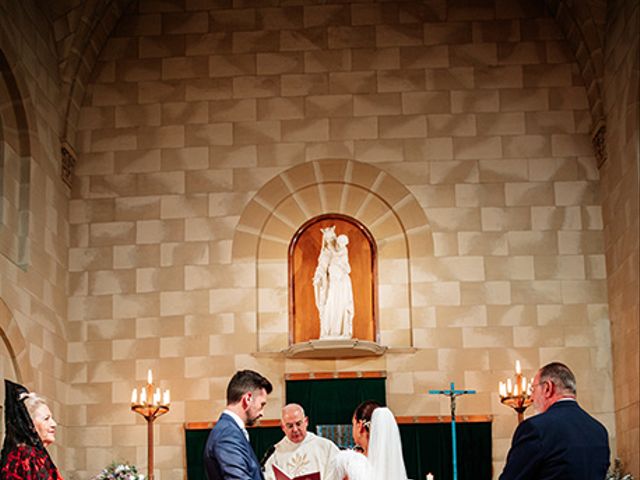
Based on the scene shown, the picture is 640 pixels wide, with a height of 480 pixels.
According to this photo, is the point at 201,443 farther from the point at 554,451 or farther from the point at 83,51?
the point at 554,451

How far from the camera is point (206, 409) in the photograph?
595 inches

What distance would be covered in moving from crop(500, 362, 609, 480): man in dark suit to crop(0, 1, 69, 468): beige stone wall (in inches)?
331

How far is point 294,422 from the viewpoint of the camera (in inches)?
429

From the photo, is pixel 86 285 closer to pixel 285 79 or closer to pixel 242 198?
pixel 242 198

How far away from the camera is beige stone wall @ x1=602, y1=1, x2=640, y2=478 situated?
13977 mm

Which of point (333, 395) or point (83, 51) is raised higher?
point (83, 51)

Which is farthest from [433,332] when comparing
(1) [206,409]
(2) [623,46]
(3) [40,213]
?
(3) [40,213]

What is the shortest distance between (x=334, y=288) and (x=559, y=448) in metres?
9.34

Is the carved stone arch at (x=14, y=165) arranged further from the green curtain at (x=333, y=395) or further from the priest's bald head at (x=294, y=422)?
the priest's bald head at (x=294, y=422)

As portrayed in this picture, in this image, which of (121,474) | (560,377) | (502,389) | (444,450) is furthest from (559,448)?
(121,474)

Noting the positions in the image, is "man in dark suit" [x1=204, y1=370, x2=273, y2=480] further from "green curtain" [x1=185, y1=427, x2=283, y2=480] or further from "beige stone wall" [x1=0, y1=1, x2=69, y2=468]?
"green curtain" [x1=185, y1=427, x2=283, y2=480]

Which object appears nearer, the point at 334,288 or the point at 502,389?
the point at 502,389

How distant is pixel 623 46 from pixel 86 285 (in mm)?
7679

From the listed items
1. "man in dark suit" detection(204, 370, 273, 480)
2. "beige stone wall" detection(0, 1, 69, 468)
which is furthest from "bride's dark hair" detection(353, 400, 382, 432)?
"beige stone wall" detection(0, 1, 69, 468)
